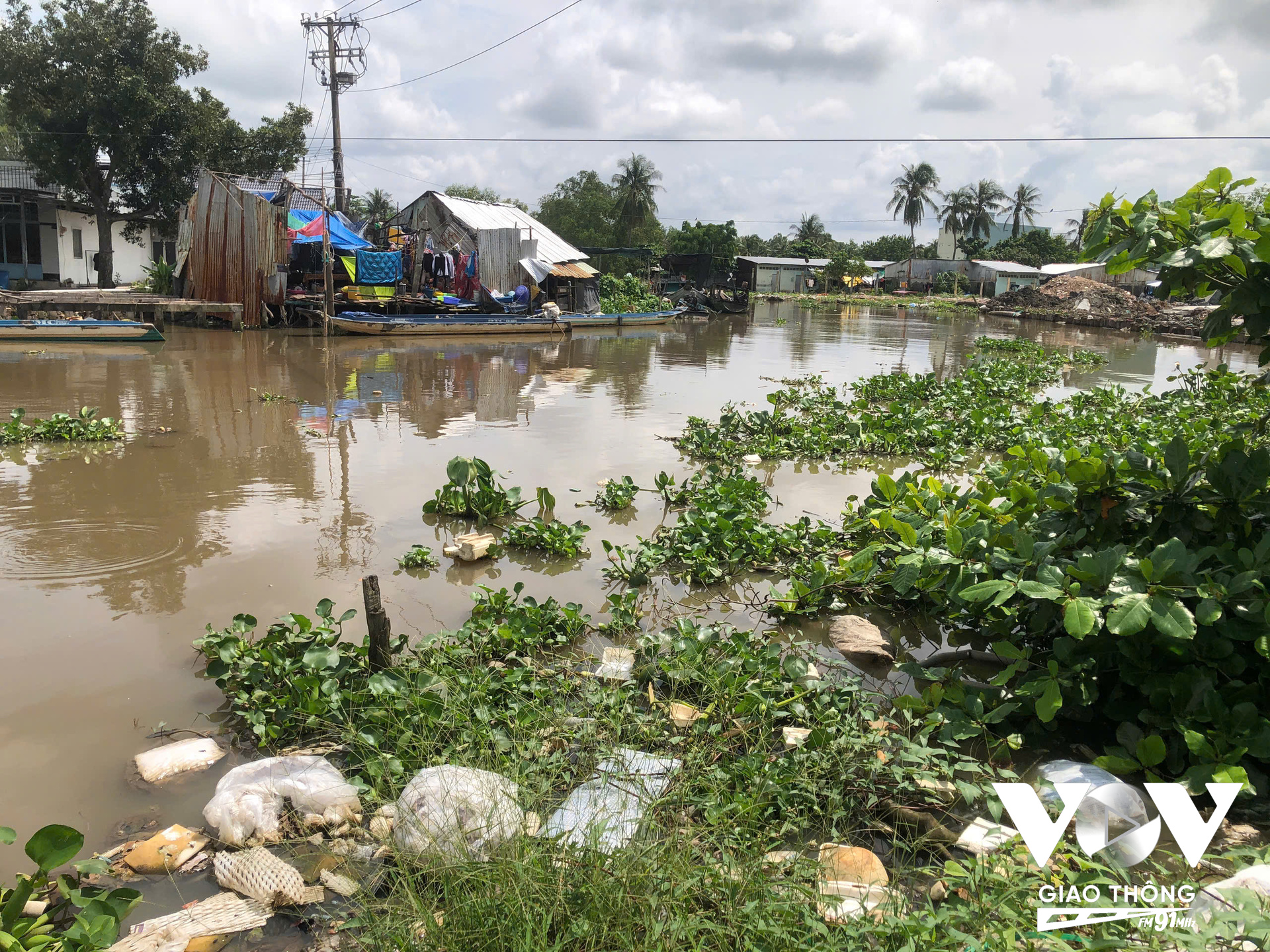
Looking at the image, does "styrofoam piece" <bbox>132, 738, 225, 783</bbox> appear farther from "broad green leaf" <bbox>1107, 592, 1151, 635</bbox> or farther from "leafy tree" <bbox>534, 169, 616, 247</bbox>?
"leafy tree" <bbox>534, 169, 616, 247</bbox>

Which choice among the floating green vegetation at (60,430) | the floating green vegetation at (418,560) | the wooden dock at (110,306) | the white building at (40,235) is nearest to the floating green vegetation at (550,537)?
the floating green vegetation at (418,560)

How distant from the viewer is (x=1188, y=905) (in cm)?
240

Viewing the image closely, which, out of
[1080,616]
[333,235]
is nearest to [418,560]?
[1080,616]

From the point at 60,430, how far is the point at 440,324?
13.7 metres

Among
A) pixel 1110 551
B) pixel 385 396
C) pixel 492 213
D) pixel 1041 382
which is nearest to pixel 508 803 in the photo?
pixel 1110 551

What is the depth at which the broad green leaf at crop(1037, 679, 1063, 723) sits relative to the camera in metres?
3.27

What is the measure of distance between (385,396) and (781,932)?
12052 millimetres

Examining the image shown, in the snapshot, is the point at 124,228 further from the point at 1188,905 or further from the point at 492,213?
the point at 1188,905

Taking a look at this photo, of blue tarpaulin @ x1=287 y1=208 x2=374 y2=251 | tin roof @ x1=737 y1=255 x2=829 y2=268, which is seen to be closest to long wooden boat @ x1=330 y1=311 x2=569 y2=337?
blue tarpaulin @ x1=287 y1=208 x2=374 y2=251

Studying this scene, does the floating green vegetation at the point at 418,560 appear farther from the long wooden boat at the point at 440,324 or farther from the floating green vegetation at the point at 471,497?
the long wooden boat at the point at 440,324

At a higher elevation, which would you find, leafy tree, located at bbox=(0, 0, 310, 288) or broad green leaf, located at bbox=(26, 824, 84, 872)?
leafy tree, located at bbox=(0, 0, 310, 288)

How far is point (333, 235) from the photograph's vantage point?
76.2ft

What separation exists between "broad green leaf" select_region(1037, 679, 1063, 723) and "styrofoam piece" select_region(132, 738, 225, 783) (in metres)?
3.51

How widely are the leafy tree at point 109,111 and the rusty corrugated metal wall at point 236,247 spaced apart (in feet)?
20.0
